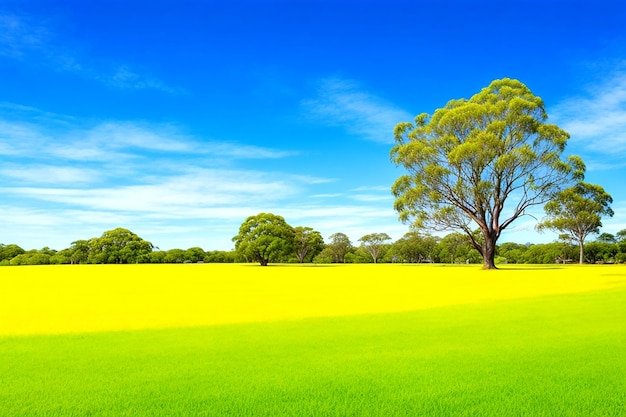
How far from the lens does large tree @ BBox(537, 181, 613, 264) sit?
45781 millimetres

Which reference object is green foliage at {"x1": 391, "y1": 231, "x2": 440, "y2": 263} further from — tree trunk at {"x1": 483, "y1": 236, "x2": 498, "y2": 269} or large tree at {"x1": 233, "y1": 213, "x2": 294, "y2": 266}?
tree trunk at {"x1": 483, "y1": 236, "x2": 498, "y2": 269}

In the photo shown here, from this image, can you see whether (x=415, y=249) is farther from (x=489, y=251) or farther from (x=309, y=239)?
(x=489, y=251)

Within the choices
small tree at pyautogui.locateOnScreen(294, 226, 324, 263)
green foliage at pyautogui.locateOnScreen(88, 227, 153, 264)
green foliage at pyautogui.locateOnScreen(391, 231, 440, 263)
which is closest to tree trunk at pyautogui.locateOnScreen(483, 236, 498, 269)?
small tree at pyautogui.locateOnScreen(294, 226, 324, 263)

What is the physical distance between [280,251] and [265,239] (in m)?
2.92

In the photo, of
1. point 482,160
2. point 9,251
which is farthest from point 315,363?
point 9,251

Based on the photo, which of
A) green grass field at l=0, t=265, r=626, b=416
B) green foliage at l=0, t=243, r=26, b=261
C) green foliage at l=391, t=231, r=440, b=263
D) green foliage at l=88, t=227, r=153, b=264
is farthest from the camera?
green foliage at l=391, t=231, r=440, b=263

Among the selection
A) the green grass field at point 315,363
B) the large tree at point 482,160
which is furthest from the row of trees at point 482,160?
the green grass field at point 315,363

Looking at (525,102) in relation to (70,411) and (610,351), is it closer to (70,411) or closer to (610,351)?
(610,351)

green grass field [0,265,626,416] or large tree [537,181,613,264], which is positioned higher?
large tree [537,181,613,264]

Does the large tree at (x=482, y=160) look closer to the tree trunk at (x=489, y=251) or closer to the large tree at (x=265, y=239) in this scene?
the tree trunk at (x=489, y=251)

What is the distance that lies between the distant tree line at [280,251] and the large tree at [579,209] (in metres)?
9.04

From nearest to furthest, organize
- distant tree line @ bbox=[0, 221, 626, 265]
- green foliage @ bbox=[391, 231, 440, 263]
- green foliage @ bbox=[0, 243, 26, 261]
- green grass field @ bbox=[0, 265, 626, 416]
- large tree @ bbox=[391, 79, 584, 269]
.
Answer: green grass field @ bbox=[0, 265, 626, 416]
large tree @ bbox=[391, 79, 584, 269]
distant tree line @ bbox=[0, 221, 626, 265]
green foliage @ bbox=[0, 243, 26, 261]
green foliage @ bbox=[391, 231, 440, 263]

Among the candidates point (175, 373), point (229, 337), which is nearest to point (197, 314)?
point (229, 337)

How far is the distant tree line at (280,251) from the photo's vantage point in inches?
2751
